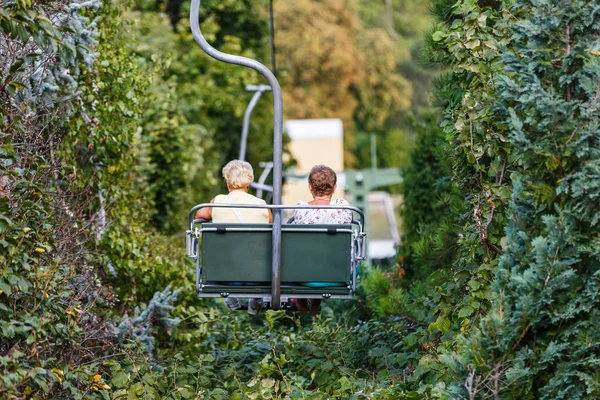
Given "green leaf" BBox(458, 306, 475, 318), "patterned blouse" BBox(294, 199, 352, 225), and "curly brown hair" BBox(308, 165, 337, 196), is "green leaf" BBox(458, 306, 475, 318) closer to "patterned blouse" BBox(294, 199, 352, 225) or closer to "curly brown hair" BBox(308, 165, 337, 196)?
"patterned blouse" BBox(294, 199, 352, 225)

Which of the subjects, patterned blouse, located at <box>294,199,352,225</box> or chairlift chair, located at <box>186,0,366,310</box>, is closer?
chairlift chair, located at <box>186,0,366,310</box>

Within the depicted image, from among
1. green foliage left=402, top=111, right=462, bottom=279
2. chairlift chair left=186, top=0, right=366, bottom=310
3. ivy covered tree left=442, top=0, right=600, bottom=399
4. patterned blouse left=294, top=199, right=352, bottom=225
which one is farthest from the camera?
green foliage left=402, top=111, right=462, bottom=279

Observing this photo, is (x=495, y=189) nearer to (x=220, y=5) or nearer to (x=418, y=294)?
(x=418, y=294)

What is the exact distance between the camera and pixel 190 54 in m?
25.6

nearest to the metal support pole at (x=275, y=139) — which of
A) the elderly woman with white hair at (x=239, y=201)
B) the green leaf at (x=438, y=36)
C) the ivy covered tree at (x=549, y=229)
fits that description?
the elderly woman with white hair at (x=239, y=201)

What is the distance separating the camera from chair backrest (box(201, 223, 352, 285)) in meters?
6.81

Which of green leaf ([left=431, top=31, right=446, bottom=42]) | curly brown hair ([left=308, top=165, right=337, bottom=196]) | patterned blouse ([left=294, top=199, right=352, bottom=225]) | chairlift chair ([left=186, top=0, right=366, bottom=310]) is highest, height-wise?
green leaf ([left=431, top=31, right=446, bottom=42])

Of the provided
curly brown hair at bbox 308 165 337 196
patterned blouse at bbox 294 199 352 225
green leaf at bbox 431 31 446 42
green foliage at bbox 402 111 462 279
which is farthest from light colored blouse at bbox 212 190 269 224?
green foliage at bbox 402 111 462 279

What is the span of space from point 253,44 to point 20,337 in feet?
75.1

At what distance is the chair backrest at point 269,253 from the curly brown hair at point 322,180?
75 centimetres

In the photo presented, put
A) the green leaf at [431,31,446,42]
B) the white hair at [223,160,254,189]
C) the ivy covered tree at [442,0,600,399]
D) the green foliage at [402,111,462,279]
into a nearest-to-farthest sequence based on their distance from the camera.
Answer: the ivy covered tree at [442,0,600,399] → the green leaf at [431,31,446,42] → the white hair at [223,160,254,189] → the green foliage at [402,111,462,279]

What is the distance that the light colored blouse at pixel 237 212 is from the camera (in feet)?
24.8

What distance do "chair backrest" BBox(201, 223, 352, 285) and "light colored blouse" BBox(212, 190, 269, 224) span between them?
0.70 meters

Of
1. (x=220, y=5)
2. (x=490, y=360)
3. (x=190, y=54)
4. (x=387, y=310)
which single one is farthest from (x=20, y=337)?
(x=220, y=5)
